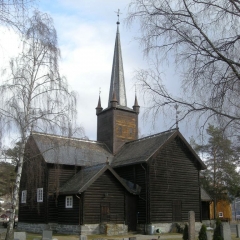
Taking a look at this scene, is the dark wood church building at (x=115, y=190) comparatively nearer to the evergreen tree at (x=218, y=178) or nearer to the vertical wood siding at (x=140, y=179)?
the vertical wood siding at (x=140, y=179)

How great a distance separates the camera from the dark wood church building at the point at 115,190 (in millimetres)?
28719

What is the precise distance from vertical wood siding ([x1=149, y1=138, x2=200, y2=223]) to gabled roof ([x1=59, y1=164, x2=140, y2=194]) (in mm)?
2010

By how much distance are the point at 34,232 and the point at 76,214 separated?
6397 mm

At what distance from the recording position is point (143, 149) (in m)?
33.6

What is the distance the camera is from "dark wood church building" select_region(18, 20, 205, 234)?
28719mm

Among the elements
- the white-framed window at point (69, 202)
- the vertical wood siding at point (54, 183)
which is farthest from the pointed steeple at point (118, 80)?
the white-framed window at point (69, 202)

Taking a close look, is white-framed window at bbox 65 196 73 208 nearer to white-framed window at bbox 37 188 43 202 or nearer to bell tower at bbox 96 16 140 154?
white-framed window at bbox 37 188 43 202

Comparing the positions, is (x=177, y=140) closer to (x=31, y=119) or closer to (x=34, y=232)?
(x=34, y=232)

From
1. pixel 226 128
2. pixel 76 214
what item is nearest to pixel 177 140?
pixel 76 214

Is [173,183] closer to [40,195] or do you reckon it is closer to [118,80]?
[40,195]

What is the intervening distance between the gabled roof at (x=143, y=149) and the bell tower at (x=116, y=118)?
1586 millimetres

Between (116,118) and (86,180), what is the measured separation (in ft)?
39.1

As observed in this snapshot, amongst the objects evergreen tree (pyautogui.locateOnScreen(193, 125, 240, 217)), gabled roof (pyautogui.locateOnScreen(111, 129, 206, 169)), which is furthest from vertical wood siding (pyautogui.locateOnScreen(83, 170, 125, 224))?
evergreen tree (pyautogui.locateOnScreen(193, 125, 240, 217))

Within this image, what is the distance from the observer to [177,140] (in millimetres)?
33438
